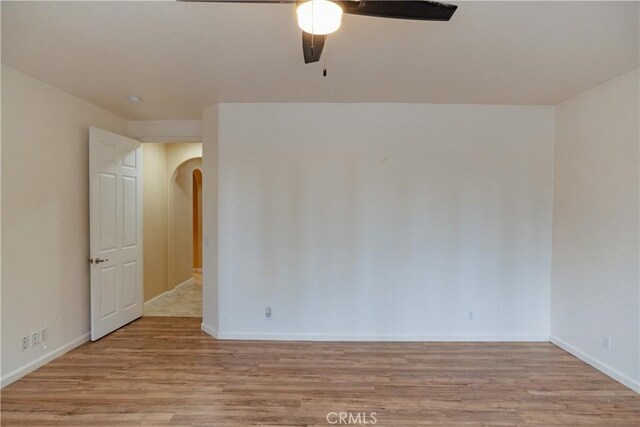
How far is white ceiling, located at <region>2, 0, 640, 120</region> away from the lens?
2.01 metres

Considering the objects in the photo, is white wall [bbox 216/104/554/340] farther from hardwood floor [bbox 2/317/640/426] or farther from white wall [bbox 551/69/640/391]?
hardwood floor [bbox 2/317/640/426]

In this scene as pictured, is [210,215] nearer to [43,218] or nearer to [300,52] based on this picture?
[43,218]

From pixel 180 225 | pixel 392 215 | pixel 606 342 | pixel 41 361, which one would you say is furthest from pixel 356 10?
pixel 180 225

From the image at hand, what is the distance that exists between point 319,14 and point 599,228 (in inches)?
126

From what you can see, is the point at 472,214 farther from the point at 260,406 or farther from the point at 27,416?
the point at 27,416

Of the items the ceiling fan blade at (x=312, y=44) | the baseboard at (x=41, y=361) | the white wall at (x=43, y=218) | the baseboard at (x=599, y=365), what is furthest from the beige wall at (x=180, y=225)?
the baseboard at (x=599, y=365)

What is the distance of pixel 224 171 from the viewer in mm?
3748

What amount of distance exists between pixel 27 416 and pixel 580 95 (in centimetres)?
542

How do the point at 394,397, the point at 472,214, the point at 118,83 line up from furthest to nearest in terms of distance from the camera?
the point at 472,214 < the point at 118,83 < the point at 394,397

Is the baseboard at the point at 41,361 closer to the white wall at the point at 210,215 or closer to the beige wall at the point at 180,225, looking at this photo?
the white wall at the point at 210,215

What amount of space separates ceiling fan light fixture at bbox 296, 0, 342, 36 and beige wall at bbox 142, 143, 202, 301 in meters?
4.15

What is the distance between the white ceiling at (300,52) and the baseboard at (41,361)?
99.9 inches

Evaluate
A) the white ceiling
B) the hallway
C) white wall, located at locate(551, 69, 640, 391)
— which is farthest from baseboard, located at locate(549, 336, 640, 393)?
the hallway

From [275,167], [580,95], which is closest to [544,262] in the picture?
[580,95]
